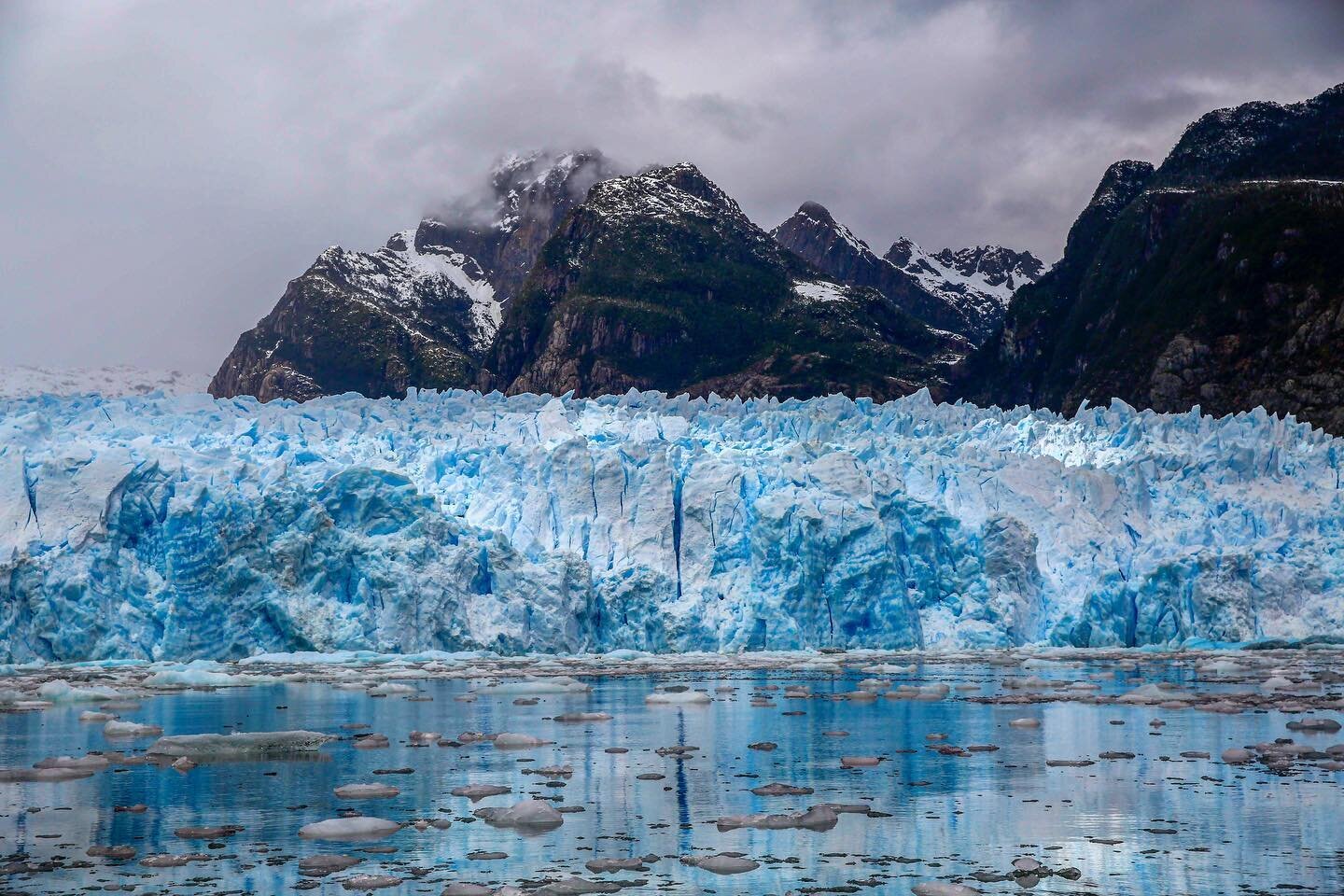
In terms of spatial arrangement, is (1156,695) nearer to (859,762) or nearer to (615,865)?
(859,762)

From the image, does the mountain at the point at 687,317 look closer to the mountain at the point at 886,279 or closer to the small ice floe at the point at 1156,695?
the mountain at the point at 886,279

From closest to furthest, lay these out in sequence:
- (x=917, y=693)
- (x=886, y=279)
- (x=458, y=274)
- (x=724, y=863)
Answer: (x=724, y=863) → (x=917, y=693) → (x=458, y=274) → (x=886, y=279)

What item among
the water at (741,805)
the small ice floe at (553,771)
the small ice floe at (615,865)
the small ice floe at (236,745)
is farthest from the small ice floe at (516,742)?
the small ice floe at (615,865)

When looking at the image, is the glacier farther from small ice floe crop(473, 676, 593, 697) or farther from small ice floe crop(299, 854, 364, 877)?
small ice floe crop(299, 854, 364, 877)

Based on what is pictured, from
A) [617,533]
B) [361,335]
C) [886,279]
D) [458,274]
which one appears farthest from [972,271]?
[617,533]

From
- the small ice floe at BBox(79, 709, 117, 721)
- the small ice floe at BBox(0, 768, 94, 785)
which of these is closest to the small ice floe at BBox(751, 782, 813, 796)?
the small ice floe at BBox(0, 768, 94, 785)

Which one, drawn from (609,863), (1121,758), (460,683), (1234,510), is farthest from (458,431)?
(609,863)

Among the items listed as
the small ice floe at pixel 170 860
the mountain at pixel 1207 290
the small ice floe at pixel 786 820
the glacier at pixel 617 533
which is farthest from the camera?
the mountain at pixel 1207 290
